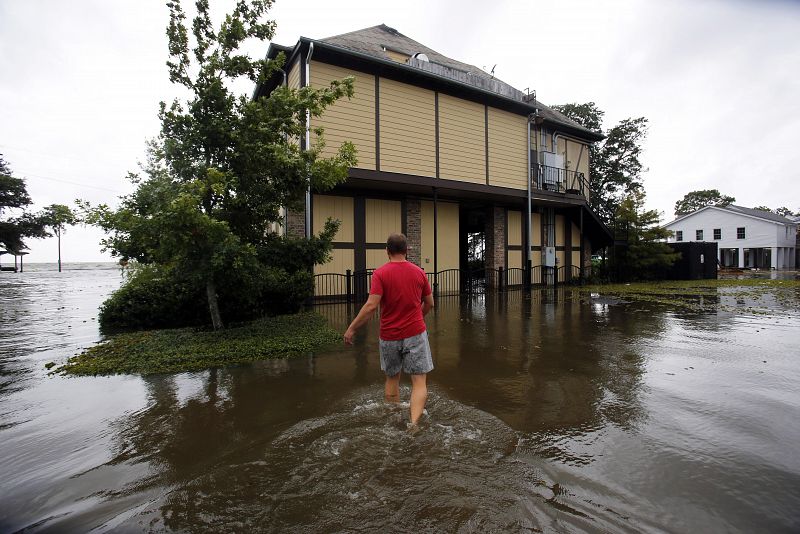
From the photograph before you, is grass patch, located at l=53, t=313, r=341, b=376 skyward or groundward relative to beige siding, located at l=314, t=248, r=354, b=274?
groundward

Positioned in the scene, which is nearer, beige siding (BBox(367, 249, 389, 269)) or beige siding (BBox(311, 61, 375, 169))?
beige siding (BBox(311, 61, 375, 169))

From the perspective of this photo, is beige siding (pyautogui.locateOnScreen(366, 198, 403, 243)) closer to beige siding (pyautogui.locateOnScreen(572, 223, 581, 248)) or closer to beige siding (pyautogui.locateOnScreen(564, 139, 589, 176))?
beige siding (pyautogui.locateOnScreen(564, 139, 589, 176))

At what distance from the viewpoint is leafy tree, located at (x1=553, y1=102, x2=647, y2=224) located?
87.5 feet

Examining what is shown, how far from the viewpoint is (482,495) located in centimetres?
227

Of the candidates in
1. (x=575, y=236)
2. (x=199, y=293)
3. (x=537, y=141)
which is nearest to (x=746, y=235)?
(x=575, y=236)

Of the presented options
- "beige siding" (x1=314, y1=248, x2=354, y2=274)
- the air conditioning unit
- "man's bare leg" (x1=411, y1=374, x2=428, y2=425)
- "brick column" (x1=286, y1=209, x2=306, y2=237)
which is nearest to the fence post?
the air conditioning unit

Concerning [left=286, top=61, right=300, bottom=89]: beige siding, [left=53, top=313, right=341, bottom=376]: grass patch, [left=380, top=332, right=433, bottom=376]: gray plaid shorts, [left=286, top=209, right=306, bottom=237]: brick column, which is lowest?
[left=53, top=313, right=341, bottom=376]: grass patch

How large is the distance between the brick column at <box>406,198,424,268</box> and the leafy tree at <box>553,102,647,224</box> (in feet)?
56.3

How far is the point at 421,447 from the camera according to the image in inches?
113

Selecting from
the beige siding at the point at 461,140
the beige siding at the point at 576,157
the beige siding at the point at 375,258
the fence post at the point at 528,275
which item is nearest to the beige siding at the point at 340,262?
the beige siding at the point at 375,258

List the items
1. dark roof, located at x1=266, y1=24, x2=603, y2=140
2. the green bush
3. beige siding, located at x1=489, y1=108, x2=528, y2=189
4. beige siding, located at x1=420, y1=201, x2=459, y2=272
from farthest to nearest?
beige siding, located at x1=489, y1=108, x2=528, y2=189 < beige siding, located at x1=420, y1=201, x2=459, y2=272 < dark roof, located at x1=266, y1=24, x2=603, y2=140 < the green bush

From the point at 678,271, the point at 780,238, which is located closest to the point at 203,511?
the point at 678,271

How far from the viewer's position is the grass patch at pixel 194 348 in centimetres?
502

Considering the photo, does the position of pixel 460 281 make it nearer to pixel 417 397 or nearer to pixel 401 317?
pixel 401 317
